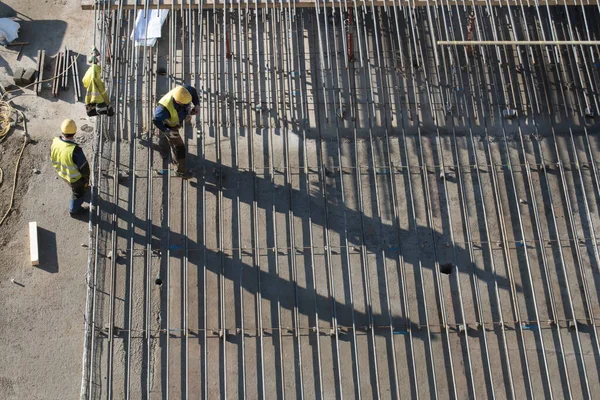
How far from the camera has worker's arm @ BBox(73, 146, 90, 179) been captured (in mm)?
9855

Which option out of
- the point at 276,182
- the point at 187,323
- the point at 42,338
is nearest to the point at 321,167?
the point at 276,182

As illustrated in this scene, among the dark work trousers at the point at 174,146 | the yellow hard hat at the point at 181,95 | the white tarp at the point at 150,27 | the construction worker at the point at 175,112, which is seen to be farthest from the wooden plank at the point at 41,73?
the yellow hard hat at the point at 181,95

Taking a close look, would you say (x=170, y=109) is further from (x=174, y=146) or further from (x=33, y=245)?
(x=33, y=245)

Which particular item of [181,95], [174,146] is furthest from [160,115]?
[174,146]

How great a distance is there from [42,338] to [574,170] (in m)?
9.85

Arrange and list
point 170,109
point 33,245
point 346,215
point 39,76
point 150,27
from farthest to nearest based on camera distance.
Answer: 1. point 150,27
2. point 39,76
3. point 346,215
4. point 33,245
5. point 170,109

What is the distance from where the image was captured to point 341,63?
1231 cm

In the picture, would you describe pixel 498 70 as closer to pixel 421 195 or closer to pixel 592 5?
pixel 592 5

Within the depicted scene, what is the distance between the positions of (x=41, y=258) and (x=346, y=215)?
5361 mm

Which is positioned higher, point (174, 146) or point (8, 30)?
point (8, 30)

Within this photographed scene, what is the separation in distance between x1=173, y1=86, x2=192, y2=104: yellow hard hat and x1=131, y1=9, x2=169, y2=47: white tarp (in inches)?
101

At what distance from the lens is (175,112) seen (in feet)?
32.8

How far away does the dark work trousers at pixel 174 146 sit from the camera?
10.2 meters

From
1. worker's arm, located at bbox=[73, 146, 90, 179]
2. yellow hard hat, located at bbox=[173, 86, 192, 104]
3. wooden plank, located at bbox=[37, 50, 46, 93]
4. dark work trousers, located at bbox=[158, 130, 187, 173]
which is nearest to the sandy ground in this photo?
wooden plank, located at bbox=[37, 50, 46, 93]
